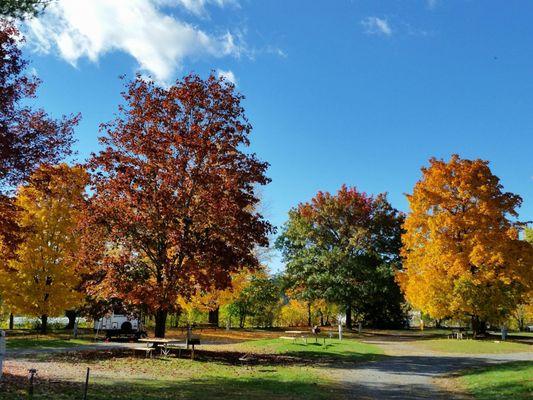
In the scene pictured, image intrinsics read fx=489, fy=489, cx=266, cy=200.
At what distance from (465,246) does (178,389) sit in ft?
83.9

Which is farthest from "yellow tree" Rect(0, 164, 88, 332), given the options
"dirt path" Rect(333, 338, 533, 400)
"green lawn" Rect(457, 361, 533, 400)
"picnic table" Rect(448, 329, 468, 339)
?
"picnic table" Rect(448, 329, 468, 339)

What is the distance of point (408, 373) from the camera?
1745 centimetres

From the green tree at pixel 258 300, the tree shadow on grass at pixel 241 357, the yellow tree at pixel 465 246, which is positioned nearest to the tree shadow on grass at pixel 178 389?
the tree shadow on grass at pixel 241 357

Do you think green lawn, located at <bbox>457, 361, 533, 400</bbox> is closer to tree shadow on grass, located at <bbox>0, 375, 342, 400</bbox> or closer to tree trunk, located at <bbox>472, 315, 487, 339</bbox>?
tree shadow on grass, located at <bbox>0, 375, 342, 400</bbox>

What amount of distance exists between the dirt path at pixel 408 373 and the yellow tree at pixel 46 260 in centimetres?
1831

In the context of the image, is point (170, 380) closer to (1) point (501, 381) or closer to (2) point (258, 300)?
(1) point (501, 381)

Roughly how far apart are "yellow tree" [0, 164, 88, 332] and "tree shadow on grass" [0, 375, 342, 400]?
56.2 ft

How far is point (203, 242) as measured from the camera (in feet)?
65.2

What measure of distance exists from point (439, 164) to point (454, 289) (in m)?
8.61

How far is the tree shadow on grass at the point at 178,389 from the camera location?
10.6 m

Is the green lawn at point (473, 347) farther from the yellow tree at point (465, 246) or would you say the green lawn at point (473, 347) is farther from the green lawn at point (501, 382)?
the green lawn at point (501, 382)

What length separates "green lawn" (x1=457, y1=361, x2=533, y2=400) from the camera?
504 inches

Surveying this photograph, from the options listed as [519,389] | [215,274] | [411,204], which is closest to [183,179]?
[215,274]

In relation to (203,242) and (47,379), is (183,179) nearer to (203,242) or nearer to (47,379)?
(203,242)
